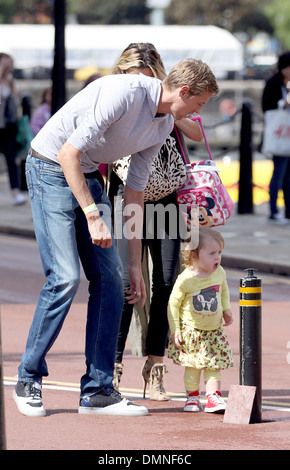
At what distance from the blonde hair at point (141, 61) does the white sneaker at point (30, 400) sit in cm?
176

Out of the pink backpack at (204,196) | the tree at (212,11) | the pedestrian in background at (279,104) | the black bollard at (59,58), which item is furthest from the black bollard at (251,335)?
the tree at (212,11)

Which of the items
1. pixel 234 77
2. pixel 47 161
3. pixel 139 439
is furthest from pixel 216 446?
pixel 234 77

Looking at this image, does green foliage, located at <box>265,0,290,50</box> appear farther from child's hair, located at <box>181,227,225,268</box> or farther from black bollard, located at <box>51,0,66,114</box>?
child's hair, located at <box>181,227,225,268</box>

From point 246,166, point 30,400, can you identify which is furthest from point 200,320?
point 246,166

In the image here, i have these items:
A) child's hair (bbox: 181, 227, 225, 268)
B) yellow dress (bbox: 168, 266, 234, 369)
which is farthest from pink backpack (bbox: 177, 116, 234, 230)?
yellow dress (bbox: 168, 266, 234, 369)

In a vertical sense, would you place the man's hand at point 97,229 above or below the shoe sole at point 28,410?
above

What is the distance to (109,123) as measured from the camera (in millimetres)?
5289

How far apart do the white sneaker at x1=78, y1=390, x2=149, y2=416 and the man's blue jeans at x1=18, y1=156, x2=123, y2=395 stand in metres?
0.04

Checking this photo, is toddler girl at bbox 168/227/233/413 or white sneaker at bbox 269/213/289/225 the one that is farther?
white sneaker at bbox 269/213/289/225

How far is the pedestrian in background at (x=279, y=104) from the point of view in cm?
1327

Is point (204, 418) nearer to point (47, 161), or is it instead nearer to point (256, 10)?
point (47, 161)

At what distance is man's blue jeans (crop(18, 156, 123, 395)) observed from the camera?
17.9 ft

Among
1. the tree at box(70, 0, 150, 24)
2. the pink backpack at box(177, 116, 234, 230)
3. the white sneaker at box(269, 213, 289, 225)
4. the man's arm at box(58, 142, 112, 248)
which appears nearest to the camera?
the man's arm at box(58, 142, 112, 248)

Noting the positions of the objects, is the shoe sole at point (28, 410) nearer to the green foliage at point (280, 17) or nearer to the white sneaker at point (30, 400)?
the white sneaker at point (30, 400)
